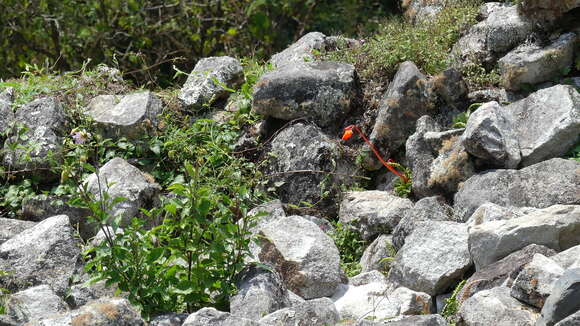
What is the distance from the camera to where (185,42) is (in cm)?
1172

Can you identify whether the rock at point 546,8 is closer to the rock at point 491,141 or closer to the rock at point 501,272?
the rock at point 491,141

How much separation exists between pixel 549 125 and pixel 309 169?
6.48 ft

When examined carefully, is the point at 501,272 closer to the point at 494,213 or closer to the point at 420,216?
the point at 494,213

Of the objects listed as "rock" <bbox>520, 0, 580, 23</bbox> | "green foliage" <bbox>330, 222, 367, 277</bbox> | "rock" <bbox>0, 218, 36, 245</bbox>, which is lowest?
"green foliage" <bbox>330, 222, 367, 277</bbox>

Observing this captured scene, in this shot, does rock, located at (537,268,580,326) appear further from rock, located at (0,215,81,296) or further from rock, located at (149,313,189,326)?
rock, located at (0,215,81,296)

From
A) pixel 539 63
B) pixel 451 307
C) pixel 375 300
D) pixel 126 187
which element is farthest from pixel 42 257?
pixel 539 63

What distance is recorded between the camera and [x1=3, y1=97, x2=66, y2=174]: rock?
7.33 meters

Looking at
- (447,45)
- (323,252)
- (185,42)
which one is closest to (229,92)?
(447,45)

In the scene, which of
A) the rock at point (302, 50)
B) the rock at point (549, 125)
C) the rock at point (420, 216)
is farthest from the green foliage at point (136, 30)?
the rock at point (420, 216)

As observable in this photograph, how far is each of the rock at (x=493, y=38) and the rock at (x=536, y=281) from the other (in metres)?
3.08

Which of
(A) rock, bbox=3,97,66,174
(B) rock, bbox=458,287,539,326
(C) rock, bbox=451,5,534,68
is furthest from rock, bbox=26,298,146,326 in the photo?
(C) rock, bbox=451,5,534,68

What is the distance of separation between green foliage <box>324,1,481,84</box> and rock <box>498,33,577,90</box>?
705 mm

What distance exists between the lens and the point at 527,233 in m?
5.11

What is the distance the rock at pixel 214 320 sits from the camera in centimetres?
441
